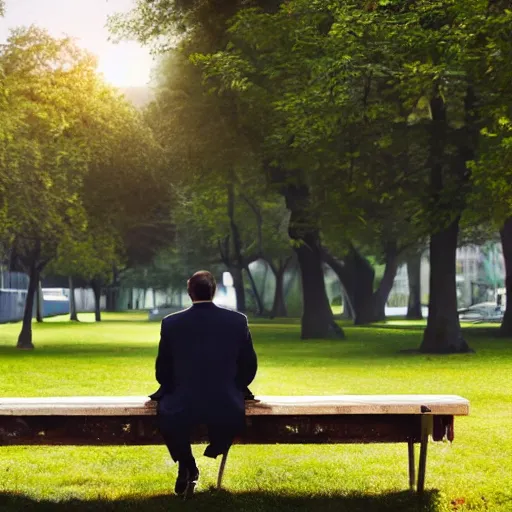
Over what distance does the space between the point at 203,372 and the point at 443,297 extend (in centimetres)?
2375

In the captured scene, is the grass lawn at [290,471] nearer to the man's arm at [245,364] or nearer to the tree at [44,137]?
the man's arm at [245,364]

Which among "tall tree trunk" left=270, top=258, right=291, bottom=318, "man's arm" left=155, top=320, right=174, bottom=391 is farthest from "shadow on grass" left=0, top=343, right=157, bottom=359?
"tall tree trunk" left=270, top=258, right=291, bottom=318

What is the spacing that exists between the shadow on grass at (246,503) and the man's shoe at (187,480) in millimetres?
72

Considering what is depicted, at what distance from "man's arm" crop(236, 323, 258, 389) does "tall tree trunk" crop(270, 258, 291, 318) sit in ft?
220

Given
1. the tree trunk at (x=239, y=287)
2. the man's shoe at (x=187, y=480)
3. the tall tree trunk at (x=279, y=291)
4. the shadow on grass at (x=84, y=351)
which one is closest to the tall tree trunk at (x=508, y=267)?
the shadow on grass at (x=84, y=351)

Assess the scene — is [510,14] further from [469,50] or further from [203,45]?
[203,45]

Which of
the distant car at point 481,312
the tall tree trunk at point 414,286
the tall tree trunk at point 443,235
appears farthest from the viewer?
the tall tree trunk at point 414,286

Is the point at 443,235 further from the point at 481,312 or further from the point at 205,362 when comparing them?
the point at 481,312

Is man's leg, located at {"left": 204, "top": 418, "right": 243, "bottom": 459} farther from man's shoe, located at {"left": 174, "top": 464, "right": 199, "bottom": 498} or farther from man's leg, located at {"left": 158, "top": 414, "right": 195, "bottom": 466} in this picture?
man's shoe, located at {"left": 174, "top": 464, "right": 199, "bottom": 498}

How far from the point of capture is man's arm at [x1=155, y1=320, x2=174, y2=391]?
7.63 meters

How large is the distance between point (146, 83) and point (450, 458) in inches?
1349

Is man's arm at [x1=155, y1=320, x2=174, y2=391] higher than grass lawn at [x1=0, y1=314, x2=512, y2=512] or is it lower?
higher

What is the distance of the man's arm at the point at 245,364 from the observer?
7.68 metres

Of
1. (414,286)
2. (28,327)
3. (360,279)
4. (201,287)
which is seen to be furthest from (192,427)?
(414,286)
